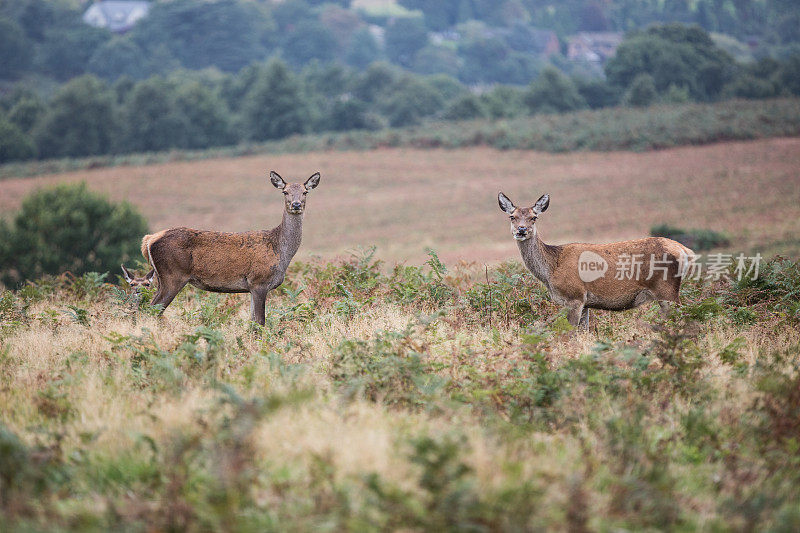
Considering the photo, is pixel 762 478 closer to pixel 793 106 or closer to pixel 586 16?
pixel 793 106

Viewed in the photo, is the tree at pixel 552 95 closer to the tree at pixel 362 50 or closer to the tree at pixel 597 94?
the tree at pixel 597 94

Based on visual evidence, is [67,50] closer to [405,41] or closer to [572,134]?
[405,41]

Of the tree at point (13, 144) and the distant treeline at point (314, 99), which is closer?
the tree at point (13, 144)

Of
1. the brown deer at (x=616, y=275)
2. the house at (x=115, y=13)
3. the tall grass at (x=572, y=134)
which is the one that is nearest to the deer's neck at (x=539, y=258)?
the brown deer at (x=616, y=275)

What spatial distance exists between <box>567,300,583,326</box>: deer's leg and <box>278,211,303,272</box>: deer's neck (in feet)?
12.3

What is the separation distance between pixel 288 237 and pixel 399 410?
4495 millimetres

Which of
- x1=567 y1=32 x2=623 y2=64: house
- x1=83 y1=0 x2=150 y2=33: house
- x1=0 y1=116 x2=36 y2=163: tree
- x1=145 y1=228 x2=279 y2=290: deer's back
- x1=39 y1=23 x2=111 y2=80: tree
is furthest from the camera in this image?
x1=567 y1=32 x2=623 y2=64: house

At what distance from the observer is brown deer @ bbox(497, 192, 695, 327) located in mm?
9500

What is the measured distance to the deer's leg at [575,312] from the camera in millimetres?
9430

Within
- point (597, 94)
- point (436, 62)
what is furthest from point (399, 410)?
point (436, 62)

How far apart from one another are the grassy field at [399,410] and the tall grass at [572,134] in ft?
170

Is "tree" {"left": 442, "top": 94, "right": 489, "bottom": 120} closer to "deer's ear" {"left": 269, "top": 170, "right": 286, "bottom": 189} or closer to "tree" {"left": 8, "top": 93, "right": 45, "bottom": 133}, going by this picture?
"tree" {"left": 8, "top": 93, "right": 45, "bottom": 133}

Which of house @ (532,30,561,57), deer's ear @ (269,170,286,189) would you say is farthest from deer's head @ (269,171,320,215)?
house @ (532,30,561,57)

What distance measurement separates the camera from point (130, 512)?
15.9ft
